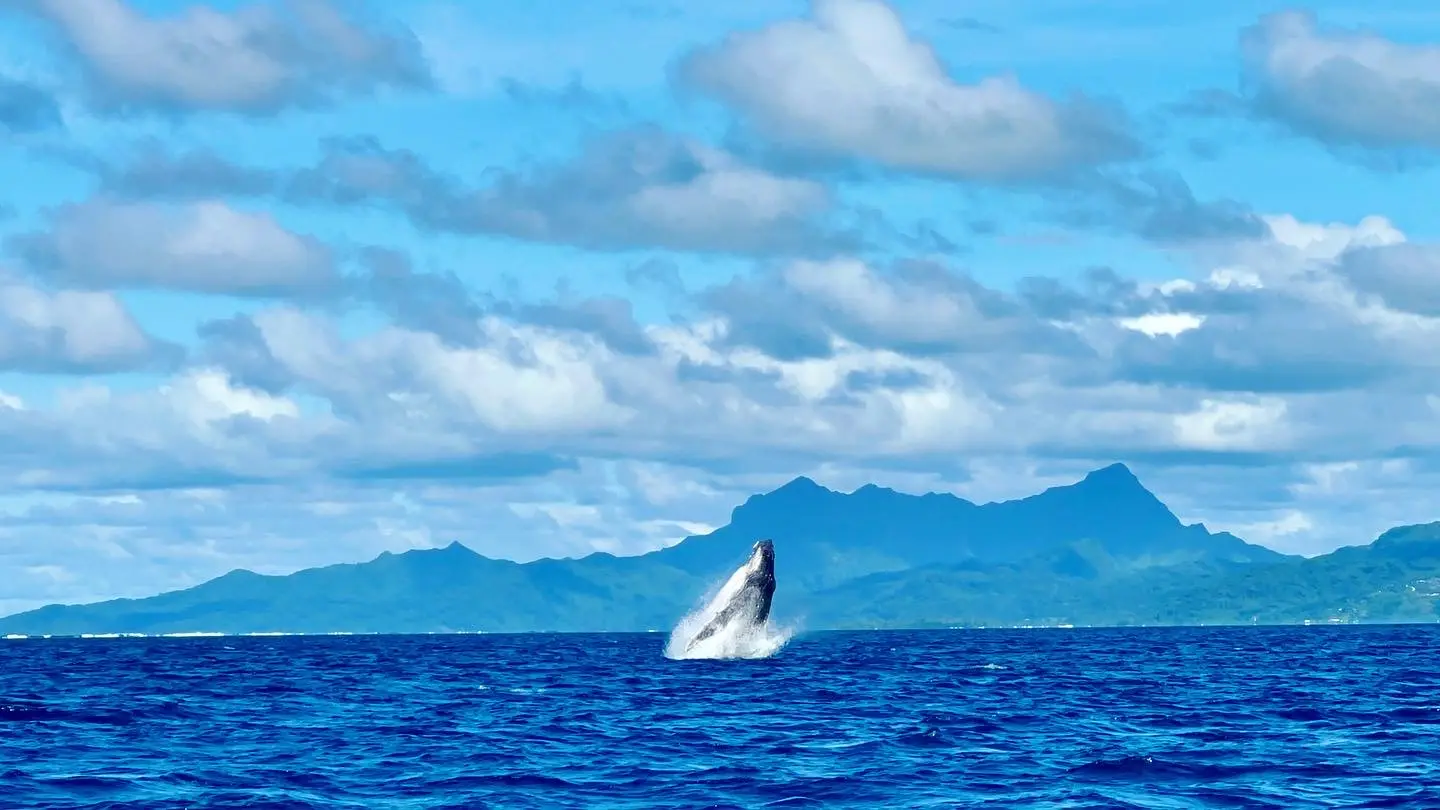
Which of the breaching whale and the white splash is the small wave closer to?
the white splash

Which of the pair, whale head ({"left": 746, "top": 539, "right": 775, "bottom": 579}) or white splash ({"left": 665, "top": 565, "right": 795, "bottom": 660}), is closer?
whale head ({"left": 746, "top": 539, "right": 775, "bottom": 579})

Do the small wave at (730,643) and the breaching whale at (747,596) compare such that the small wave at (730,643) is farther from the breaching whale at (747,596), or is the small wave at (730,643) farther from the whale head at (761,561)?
the whale head at (761,561)

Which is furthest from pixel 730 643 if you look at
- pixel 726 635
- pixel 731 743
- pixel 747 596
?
pixel 731 743

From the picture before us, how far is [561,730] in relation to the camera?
61.5 metres

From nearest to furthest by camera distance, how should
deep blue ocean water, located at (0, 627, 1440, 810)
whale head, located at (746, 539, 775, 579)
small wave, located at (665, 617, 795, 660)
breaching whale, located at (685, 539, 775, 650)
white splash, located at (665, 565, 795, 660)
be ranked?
deep blue ocean water, located at (0, 627, 1440, 810)
whale head, located at (746, 539, 775, 579)
breaching whale, located at (685, 539, 775, 650)
white splash, located at (665, 565, 795, 660)
small wave, located at (665, 617, 795, 660)

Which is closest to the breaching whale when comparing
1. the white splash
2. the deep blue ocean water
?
the white splash

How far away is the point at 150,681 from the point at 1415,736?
228ft

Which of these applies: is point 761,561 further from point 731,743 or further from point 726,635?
point 731,743

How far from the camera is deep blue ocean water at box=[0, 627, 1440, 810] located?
44875 mm

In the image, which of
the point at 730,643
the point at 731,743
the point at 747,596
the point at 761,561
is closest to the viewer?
the point at 731,743

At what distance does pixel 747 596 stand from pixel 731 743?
56.1 metres

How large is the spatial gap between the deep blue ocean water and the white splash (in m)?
16.2

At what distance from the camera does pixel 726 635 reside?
116188 millimetres

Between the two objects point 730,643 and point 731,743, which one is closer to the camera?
point 731,743
